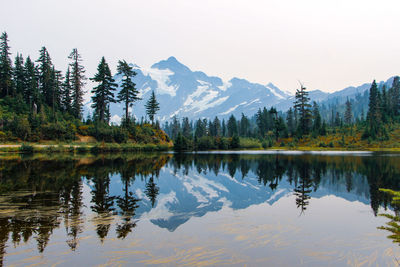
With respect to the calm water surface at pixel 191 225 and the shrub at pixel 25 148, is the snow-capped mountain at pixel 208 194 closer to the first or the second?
the calm water surface at pixel 191 225

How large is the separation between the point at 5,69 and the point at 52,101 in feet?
42.9

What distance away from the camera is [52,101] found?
73.6 m

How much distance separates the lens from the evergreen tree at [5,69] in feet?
224

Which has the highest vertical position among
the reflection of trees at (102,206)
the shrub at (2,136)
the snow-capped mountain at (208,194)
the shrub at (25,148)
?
the shrub at (2,136)

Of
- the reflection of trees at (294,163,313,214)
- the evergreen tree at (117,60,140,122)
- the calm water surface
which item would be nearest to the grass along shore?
the evergreen tree at (117,60,140,122)

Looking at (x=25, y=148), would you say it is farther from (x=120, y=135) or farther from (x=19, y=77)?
(x=19, y=77)

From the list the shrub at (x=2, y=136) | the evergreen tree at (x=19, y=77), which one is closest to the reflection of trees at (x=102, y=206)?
the shrub at (x=2, y=136)

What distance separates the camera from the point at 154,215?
415 inches

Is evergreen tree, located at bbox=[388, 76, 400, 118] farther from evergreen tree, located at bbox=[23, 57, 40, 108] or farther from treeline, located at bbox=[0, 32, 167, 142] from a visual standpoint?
evergreen tree, located at bbox=[23, 57, 40, 108]

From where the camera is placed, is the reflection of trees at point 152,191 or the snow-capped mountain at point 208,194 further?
the reflection of trees at point 152,191

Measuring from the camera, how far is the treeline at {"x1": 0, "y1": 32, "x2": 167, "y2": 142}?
2207 inches

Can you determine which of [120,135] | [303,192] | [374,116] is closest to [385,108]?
[374,116]

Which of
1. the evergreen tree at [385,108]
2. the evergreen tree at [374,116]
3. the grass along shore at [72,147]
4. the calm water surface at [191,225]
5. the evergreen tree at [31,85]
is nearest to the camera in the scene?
the calm water surface at [191,225]

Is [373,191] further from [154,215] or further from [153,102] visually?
[153,102]
